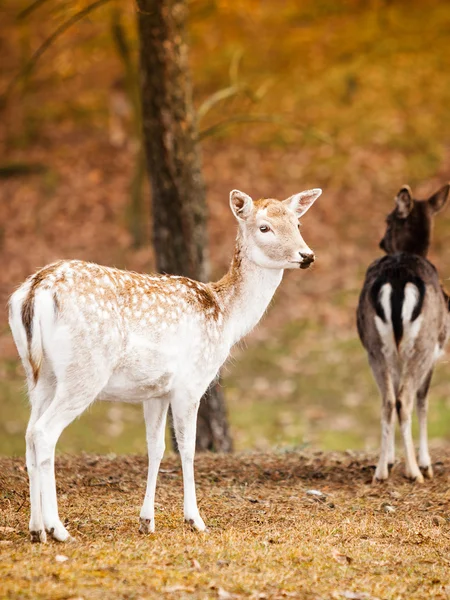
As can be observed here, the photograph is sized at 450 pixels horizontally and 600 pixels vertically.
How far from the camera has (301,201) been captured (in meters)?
7.27

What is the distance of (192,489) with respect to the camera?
21.5ft

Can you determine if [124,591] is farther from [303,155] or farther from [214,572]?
[303,155]

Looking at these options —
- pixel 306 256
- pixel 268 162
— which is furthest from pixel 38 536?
pixel 268 162

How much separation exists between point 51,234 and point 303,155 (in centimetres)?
570

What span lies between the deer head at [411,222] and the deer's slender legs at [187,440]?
3.86m

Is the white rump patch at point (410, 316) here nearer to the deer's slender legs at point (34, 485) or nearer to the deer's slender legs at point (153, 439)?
the deer's slender legs at point (153, 439)

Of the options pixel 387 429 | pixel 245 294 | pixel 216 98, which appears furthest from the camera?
pixel 216 98

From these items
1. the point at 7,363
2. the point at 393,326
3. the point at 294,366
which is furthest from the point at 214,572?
the point at 7,363

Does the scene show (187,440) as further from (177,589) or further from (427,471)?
(427,471)

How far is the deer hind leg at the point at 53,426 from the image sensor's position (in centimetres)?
570

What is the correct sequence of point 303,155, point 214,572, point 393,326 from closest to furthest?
point 214,572, point 393,326, point 303,155

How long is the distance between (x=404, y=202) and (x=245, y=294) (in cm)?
318

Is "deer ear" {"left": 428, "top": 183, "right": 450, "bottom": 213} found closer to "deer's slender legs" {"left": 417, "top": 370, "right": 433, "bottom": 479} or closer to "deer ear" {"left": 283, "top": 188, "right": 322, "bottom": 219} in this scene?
"deer's slender legs" {"left": 417, "top": 370, "right": 433, "bottom": 479}

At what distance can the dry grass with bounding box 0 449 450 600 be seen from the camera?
5.15m
